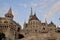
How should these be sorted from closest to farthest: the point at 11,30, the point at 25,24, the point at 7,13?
the point at 11,30, the point at 7,13, the point at 25,24

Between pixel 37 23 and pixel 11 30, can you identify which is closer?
pixel 11 30

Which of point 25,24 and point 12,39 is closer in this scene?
point 12,39

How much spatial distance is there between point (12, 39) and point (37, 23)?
1644 inches

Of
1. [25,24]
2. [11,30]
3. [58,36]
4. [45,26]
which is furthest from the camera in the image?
[25,24]

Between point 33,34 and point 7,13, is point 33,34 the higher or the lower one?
the lower one

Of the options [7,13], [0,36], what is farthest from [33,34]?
[7,13]

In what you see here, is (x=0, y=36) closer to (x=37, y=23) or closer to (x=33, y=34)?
(x=33, y=34)

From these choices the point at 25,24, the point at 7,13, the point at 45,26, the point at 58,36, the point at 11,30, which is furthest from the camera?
the point at 25,24

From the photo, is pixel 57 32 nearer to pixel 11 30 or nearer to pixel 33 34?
pixel 33 34

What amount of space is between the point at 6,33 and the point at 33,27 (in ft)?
131

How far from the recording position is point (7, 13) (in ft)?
276

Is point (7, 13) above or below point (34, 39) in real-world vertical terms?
above

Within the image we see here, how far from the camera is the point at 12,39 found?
5581 centimetres

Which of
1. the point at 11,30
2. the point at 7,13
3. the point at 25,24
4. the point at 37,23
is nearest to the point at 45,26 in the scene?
the point at 37,23
